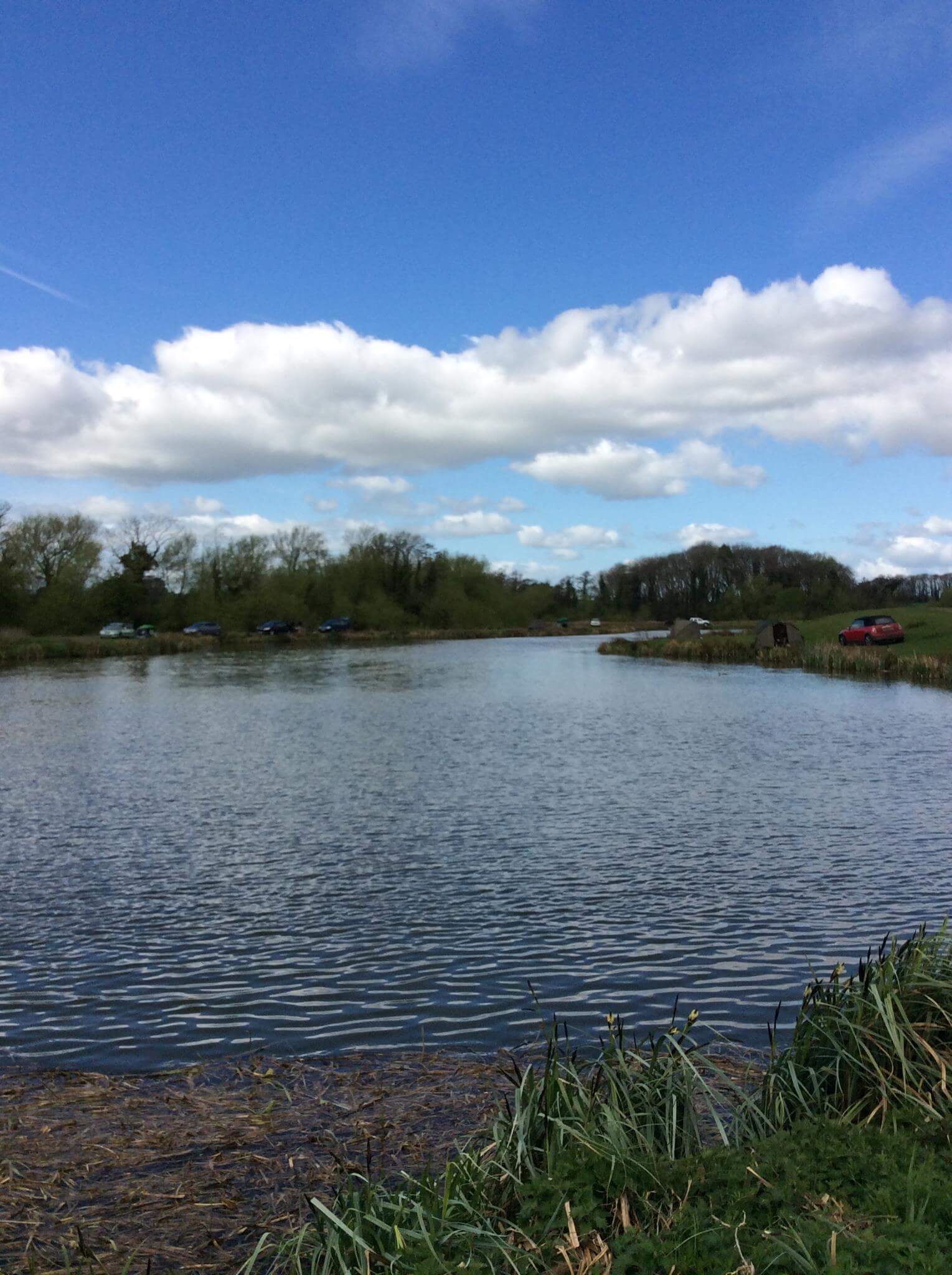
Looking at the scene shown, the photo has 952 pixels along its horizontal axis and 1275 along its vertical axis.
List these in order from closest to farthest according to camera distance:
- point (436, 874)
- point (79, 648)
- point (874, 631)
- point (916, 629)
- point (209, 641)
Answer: point (436, 874) < point (874, 631) < point (916, 629) < point (79, 648) < point (209, 641)

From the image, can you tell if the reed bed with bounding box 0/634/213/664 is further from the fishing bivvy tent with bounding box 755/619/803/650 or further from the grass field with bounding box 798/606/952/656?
the grass field with bounding box 798/606/952/656

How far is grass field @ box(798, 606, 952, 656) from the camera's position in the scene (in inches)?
1770

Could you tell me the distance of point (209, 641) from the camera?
305 ft

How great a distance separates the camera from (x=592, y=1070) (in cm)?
636

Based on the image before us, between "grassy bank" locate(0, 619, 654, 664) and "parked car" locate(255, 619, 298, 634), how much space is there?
158 centimetres

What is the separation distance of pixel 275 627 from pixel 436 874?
9243 centimetres

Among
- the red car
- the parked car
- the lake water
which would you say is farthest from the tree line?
the lake water

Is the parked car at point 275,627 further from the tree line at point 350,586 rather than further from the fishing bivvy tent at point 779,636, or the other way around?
the fishing bivvy tent at point 779,636

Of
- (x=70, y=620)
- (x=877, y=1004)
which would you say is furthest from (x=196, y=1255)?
(x=70, y=620)

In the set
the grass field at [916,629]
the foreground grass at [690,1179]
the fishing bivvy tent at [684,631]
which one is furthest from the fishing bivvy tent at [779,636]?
the foreground grass at [690,1179]

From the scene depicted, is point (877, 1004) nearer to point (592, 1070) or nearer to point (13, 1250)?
point (592, 1070)

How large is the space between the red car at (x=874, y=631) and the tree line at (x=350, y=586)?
28210 millimetres

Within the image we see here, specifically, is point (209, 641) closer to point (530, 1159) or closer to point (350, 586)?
point (350, 586)

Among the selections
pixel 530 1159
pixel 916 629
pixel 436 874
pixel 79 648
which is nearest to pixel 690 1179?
pixel 530 1159
